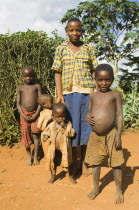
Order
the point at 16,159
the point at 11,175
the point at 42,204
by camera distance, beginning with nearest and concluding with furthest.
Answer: the point at 42,204 → the point at 11,175 → the point at 16,159

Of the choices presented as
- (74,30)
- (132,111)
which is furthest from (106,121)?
(132,111)

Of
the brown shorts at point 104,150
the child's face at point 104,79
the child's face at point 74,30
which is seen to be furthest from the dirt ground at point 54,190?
the child's face at point 74,30

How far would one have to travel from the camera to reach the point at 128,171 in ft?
11.3

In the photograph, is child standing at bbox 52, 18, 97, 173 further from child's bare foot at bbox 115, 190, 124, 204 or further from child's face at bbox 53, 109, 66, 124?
child's bare foot at bbox 115, 190, 124, 204

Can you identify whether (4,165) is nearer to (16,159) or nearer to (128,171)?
Result: (16,159)

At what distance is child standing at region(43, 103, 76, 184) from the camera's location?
2869 mm

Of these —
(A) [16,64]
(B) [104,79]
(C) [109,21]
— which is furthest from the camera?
(C) [109,21]

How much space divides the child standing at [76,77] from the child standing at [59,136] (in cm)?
19

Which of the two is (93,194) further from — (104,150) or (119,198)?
(104,150)

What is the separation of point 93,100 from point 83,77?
56 cm

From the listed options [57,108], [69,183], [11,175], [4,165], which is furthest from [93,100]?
[4,165]

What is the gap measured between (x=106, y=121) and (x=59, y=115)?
0.69 meters

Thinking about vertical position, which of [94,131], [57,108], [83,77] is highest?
[83,77]

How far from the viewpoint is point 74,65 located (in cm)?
298
